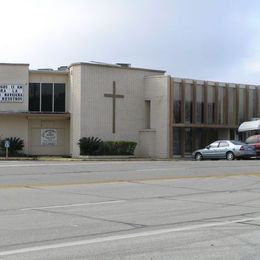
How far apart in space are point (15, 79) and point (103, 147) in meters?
8.34

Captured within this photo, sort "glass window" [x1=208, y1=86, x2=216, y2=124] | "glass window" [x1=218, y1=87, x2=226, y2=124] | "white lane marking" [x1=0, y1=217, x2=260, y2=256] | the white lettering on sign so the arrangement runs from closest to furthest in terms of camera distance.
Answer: "white lane marking" [x1=0, y1=217, x2=260, y2=256] → the white lettering on sign → "glass window" [x1=208, y1=86, x2=216, y2=124] → "glass window" [x1=218, y1=87, x2=226, y2=124]

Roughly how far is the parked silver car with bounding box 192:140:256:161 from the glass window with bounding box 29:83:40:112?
12779 mm

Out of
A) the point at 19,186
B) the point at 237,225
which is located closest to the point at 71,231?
the point at 237,225

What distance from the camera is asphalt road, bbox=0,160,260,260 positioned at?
842 centimetres

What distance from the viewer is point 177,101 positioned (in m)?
43.8

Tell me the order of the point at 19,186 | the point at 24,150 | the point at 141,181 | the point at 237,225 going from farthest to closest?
the point at 24,150, the point at 141,181, the point at 19,186, the point at 237,225

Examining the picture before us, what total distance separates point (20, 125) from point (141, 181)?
2472cm

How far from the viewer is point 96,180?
2044 centimetres

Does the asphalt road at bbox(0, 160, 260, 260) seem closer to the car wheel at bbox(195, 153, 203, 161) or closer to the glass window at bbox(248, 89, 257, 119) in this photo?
the car wheel at bbox(195, 153, 203, 161)

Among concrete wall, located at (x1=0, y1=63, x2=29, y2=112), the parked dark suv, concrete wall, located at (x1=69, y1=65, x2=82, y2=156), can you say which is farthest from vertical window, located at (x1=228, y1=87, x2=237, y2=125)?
concrete wall, located at (x1=0, y1=63, x2=29, y2=112)

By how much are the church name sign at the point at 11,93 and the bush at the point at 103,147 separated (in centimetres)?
588

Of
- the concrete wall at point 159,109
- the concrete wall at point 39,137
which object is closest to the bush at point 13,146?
the concrete wall at point 39,137

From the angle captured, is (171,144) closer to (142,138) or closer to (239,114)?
(142,138)

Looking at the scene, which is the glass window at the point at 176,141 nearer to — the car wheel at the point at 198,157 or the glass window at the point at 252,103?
the car wheel at the point at 198,157
